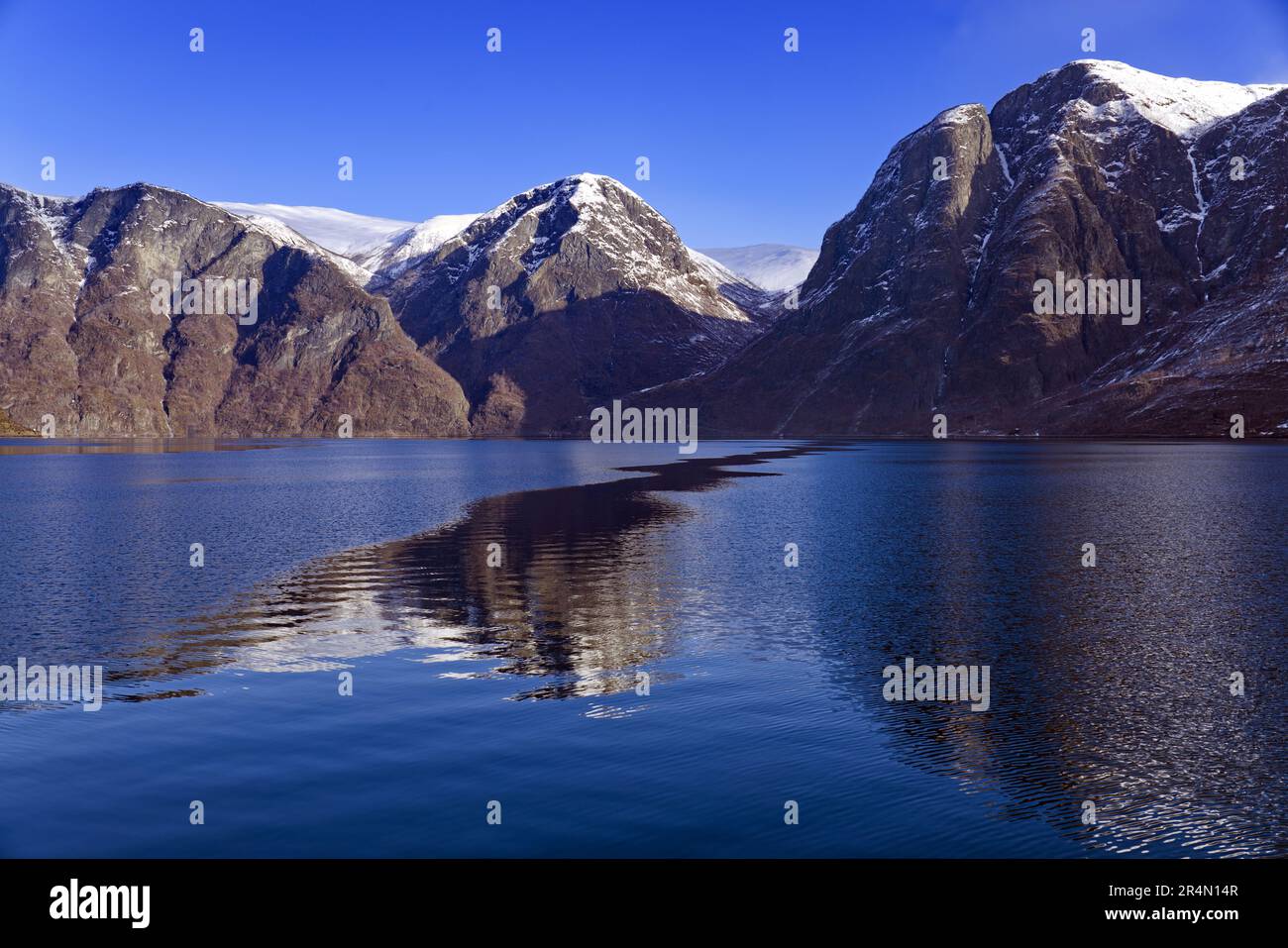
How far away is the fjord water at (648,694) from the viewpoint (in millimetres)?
21500

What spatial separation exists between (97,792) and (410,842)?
26.0ft

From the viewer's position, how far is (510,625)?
139 ft

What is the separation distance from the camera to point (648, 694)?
103 feet

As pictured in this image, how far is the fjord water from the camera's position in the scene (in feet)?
70.5

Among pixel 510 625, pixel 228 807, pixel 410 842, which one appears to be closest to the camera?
pixel 410 842

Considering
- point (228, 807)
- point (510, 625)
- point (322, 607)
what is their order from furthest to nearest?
1. point (322, 607)
2. point (510, 625)
3. point (228, 807)
